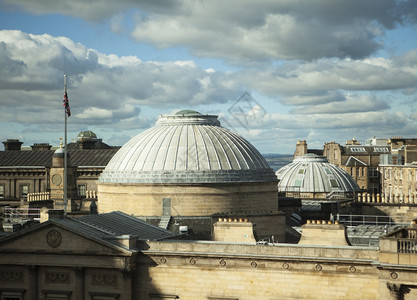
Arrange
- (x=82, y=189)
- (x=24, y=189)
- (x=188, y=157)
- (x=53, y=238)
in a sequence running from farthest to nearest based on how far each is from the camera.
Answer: (x=24, y=189), (x=82, y=189), (x=188, y=157), (x=53, y=238)

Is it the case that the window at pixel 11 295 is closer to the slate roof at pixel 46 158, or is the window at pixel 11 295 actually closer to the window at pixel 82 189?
the window at pixel 82 189

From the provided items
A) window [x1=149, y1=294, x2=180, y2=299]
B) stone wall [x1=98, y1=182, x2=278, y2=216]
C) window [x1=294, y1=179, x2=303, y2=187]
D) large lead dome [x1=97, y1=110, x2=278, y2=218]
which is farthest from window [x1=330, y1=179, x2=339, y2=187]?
window [x1=149, y1=294, x2=180, y2=299]

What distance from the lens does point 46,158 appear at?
122250 millimetres

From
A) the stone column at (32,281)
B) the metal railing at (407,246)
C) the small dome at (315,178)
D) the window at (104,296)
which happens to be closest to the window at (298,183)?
the small dome at (315,178)

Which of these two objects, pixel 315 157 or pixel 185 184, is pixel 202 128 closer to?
pixel 185 184

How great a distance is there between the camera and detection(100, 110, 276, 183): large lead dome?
5984 cm

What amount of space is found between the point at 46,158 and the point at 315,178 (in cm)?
4879

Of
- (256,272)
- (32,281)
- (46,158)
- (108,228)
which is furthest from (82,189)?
(256,272)

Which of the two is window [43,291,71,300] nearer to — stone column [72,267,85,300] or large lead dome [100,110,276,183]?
stone column [72,267,85,300]

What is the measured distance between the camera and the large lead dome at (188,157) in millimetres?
59844

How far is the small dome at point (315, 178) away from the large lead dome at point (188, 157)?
33172 millimetres

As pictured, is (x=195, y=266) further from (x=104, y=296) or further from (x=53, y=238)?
(x=53, y=238)

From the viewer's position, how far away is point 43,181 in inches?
4646

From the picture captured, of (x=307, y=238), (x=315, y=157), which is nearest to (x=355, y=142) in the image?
(x=315, y=157)
